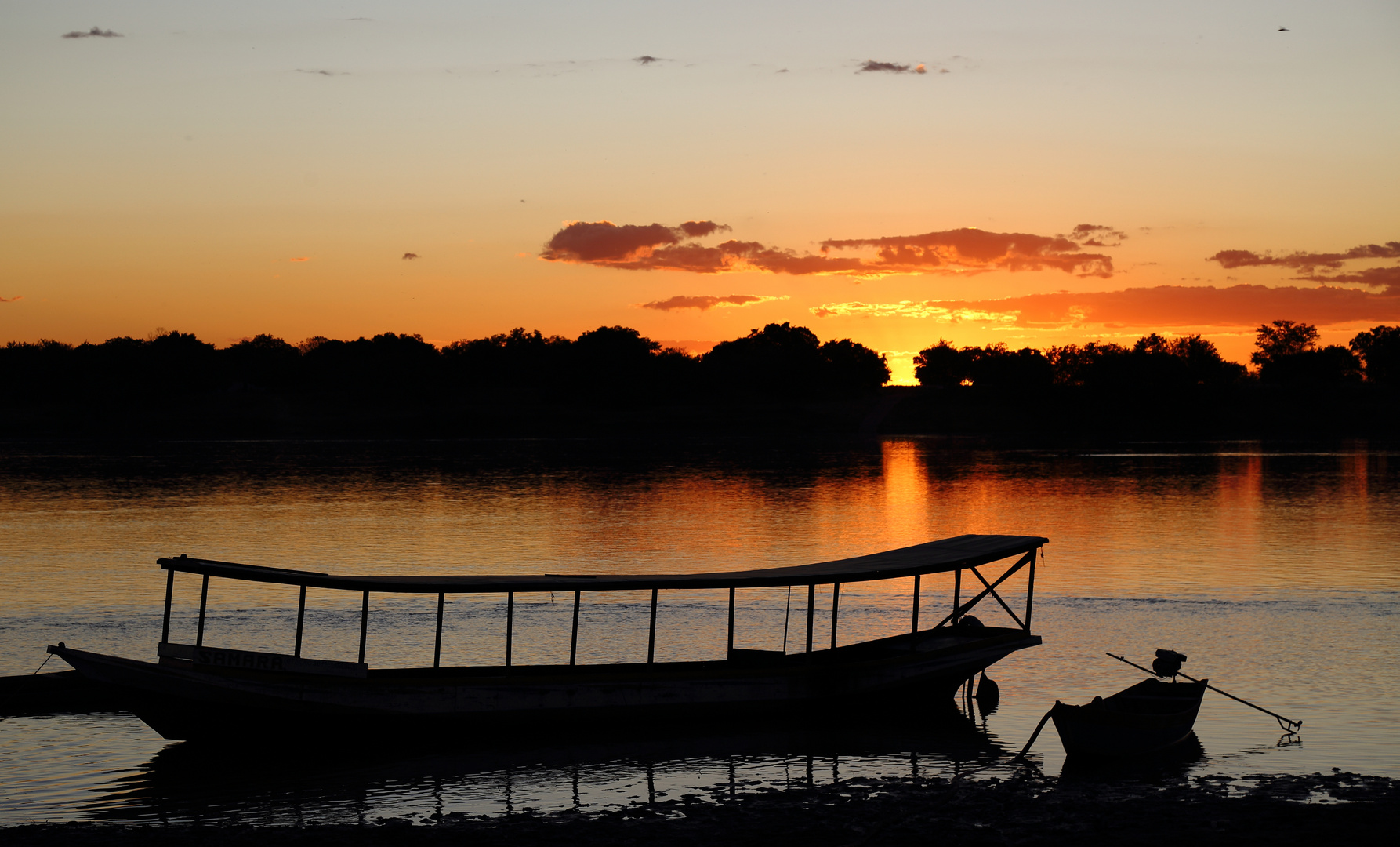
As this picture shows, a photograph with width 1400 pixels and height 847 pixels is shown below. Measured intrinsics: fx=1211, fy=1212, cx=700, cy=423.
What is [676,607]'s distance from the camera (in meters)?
33.6

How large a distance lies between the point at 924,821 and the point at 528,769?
659 cm

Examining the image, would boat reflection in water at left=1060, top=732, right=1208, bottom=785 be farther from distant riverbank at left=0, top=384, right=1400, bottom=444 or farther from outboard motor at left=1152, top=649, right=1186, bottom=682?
distant riverbank at left=0, top=384, right=1400, bottom=444

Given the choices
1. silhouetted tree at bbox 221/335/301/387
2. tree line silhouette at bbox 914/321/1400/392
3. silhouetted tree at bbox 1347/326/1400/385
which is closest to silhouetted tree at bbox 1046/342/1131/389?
tree line silhouette at bbox 914/321/1400/392

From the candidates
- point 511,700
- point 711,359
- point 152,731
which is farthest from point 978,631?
point 711,359

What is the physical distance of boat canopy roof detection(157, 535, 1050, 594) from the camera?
62.0ft

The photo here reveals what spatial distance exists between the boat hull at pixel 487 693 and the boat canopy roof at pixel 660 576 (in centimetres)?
148

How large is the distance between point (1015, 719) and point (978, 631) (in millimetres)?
1968

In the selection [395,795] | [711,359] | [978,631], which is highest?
[711,359]

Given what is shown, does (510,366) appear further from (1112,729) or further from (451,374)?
(1112,729)

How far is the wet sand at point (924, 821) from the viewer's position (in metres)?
15.1

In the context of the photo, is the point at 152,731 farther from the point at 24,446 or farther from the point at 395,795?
the point at 24,446

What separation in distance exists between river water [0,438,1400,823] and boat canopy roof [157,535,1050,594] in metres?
2.68

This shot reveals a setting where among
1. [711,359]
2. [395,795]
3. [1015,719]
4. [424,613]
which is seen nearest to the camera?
[395,795]

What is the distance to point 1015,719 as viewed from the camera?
72.3 feet
